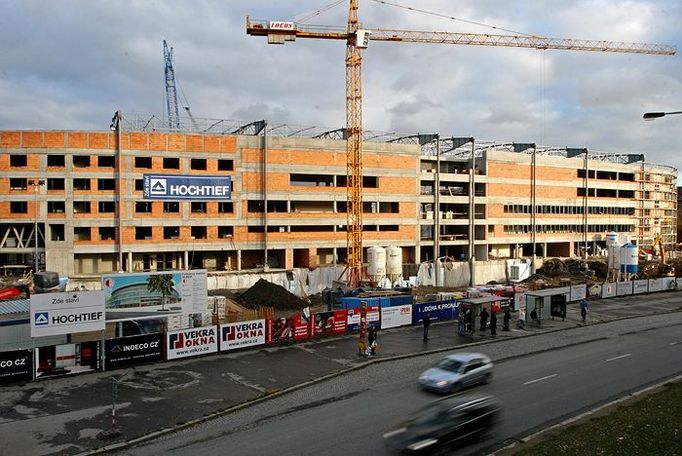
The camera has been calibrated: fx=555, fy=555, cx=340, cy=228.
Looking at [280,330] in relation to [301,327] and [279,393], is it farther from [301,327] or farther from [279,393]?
[279,393]

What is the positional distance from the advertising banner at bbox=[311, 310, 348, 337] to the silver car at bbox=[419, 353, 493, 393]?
522 inches

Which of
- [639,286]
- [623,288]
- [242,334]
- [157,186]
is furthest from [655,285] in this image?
[157,186]

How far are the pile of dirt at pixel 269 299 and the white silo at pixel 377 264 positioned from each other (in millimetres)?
16938

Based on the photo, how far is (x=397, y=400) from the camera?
22562 millimetres

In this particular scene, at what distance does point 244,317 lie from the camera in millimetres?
37375

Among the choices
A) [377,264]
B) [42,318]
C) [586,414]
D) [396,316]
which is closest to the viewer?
[586,414]

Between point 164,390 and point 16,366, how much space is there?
7.12 m

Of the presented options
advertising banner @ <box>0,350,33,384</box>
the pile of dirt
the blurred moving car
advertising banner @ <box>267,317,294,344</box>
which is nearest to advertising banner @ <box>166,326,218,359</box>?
advertising banner @ <box>267,317,294,344</box>

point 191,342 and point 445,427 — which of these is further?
point 191,342

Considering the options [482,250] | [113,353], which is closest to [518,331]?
[113,353]

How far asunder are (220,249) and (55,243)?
17645mm

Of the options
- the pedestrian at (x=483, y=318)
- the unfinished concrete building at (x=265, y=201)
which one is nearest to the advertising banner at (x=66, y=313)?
the pedestrian at (x=483, y=318)

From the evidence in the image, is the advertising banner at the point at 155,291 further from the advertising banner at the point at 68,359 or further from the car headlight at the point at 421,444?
the car headlight at the point at 421,444

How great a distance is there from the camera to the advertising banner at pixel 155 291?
30.2 meters
